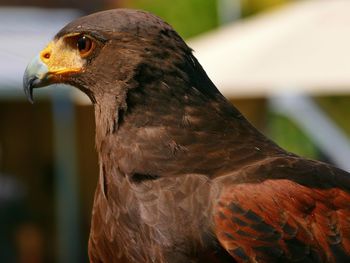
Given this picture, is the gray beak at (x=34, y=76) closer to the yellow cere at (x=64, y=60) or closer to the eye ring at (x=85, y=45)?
the yellow cere at (x=64, y=60)

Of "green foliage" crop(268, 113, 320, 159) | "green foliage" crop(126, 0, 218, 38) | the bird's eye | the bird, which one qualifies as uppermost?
"green foliage" crop(126, 0, 218, 38)

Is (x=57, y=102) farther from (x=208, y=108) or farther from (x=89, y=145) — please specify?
(x=208, y=108)

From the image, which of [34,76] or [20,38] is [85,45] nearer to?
[34,76]

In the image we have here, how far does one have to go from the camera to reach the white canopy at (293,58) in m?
8.80

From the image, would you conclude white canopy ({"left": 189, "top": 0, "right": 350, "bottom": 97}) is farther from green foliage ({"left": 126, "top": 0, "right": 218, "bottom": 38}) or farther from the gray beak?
green foliage ({"left": 126, "top": 0, "right": 218, "bottom": 38})

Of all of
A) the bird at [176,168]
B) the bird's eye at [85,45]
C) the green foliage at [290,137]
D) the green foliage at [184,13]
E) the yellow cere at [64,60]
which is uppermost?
the green foliage at [184,13]

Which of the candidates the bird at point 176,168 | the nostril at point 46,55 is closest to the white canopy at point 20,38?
the nostril at point 46,55

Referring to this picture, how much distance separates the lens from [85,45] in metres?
4.24

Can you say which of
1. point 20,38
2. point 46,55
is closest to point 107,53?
point 46,55

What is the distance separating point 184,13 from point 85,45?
16.8 m

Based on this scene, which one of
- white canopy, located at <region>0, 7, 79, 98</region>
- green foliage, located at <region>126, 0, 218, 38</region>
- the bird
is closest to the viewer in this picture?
the bird

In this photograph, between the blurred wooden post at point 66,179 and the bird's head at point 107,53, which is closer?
the bird's head at point 107,53

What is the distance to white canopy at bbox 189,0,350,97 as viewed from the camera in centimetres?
880

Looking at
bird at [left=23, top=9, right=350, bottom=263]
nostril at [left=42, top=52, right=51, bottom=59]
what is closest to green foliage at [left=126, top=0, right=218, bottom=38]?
nostril at [left=42, top=52, right=51, bottom=59]
